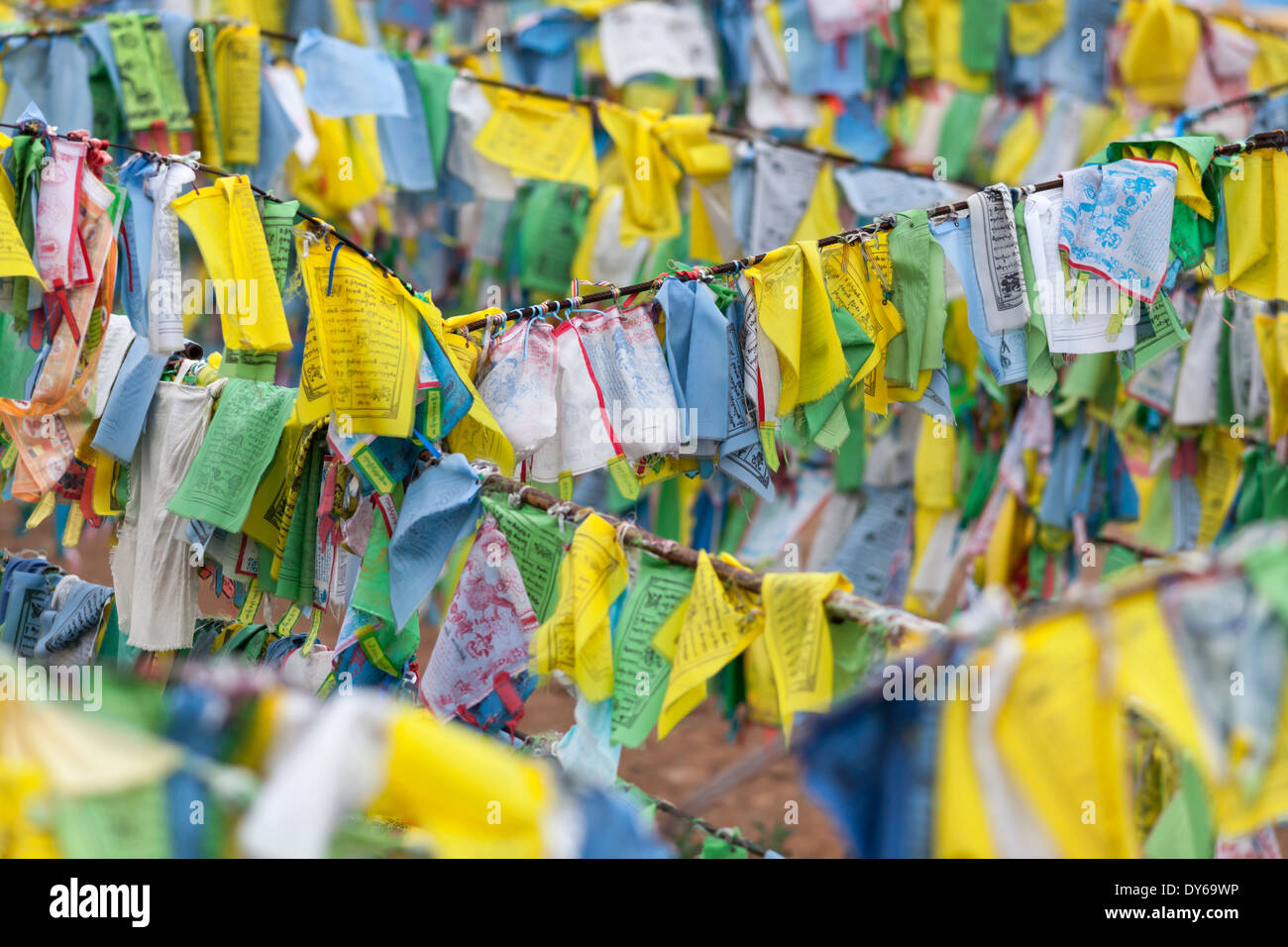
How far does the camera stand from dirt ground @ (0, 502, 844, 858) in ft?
16.0

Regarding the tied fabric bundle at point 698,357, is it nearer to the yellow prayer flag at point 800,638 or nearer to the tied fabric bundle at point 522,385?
the tied fabric bundle at point 522,385

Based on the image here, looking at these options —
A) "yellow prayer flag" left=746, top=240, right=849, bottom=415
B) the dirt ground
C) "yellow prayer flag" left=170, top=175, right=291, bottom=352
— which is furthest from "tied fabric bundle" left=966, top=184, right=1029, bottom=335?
the dirt ground

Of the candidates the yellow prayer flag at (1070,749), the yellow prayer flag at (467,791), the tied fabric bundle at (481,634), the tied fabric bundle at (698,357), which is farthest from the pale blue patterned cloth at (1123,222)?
the yellow prayer flag at (467,791)

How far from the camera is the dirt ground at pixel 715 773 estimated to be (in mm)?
4863

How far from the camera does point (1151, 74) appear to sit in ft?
20.6

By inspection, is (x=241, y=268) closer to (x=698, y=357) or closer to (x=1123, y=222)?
(x=698, y=357)

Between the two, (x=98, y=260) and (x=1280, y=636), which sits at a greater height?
(x=98, y=260)

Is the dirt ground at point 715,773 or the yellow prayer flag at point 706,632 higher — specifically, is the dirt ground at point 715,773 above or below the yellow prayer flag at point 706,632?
below

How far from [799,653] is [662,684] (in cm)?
31

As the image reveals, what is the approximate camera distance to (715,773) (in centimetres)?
542

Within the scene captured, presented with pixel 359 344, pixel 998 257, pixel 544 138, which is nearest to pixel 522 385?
pixel 359 344

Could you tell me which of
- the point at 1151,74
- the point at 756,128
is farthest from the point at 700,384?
the point at 1151,74

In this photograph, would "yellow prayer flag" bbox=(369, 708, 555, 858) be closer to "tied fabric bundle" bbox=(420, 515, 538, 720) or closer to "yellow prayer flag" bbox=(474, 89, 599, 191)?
"tied fabric bundle" bbox=(420, 515, 538, 720)
